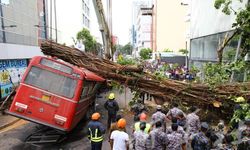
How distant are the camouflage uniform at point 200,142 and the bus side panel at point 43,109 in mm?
4417

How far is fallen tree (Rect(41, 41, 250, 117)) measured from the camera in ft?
36.4

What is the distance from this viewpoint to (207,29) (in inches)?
796

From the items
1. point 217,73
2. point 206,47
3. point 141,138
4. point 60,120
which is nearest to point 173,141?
point 141,138

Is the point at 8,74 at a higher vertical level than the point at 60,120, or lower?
higher

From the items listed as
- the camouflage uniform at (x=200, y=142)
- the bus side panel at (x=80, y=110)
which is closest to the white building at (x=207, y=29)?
the bus side panel at (x=80, y=110)

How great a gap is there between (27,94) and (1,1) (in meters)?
12.3

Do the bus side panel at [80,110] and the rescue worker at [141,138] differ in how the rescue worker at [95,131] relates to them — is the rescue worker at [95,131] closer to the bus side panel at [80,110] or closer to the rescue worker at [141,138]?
the rescue worker at [141,138]

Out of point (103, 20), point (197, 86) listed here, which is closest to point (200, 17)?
point (103, 20)

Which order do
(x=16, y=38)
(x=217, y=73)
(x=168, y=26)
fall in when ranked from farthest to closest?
(x=168, y=26), (x=16, y=38), (x=217, y=73)

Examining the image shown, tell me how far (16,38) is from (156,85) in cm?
1454

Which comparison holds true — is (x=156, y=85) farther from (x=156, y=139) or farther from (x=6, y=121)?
(x=6, y=121)

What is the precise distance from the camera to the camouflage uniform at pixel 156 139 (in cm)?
712

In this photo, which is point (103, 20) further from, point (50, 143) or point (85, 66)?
point (50, 143)

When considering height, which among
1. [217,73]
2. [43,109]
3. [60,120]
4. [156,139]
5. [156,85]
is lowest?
[60,120]
